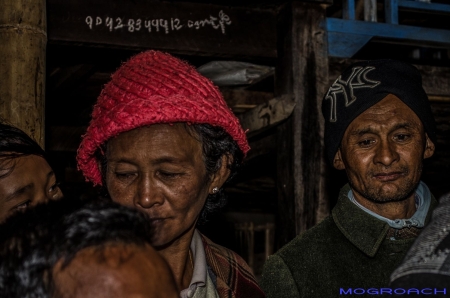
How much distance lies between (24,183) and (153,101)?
0.68 metres

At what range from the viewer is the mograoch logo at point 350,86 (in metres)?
3.09

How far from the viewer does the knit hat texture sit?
307cm

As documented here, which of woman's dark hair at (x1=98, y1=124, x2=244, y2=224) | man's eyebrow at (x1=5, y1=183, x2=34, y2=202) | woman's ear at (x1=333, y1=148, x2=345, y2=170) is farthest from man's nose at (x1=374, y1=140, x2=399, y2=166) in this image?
man's eyebrow at (x1=5, y1=183, x2=34, y2=202)

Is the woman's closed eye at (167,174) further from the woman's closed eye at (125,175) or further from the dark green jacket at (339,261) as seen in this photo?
the dark green jacket at (339,261)

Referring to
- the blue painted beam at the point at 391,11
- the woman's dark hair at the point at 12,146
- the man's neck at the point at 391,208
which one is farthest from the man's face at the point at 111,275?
the blue painted beam at the point at 391,11

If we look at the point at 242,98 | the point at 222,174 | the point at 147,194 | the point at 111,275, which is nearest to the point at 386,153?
the point at 222,174

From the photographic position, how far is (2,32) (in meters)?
3.42

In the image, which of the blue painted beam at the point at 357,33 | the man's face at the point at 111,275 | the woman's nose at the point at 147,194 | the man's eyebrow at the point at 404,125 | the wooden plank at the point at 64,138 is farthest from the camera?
the wooden plank at the point at 64,138

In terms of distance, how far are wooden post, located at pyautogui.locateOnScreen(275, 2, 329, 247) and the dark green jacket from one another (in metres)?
1.37

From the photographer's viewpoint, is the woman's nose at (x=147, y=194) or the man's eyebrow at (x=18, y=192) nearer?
the woman's nose at (x=147, y=194)

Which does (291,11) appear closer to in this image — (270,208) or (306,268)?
(306,268)

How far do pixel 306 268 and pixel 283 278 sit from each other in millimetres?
113

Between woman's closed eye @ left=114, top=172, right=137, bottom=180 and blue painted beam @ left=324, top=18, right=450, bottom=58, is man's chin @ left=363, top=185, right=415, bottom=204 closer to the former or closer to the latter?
woman's closed eye @ left=114, top=172, right=137, bottom=180

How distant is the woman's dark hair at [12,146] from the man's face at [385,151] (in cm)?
142
